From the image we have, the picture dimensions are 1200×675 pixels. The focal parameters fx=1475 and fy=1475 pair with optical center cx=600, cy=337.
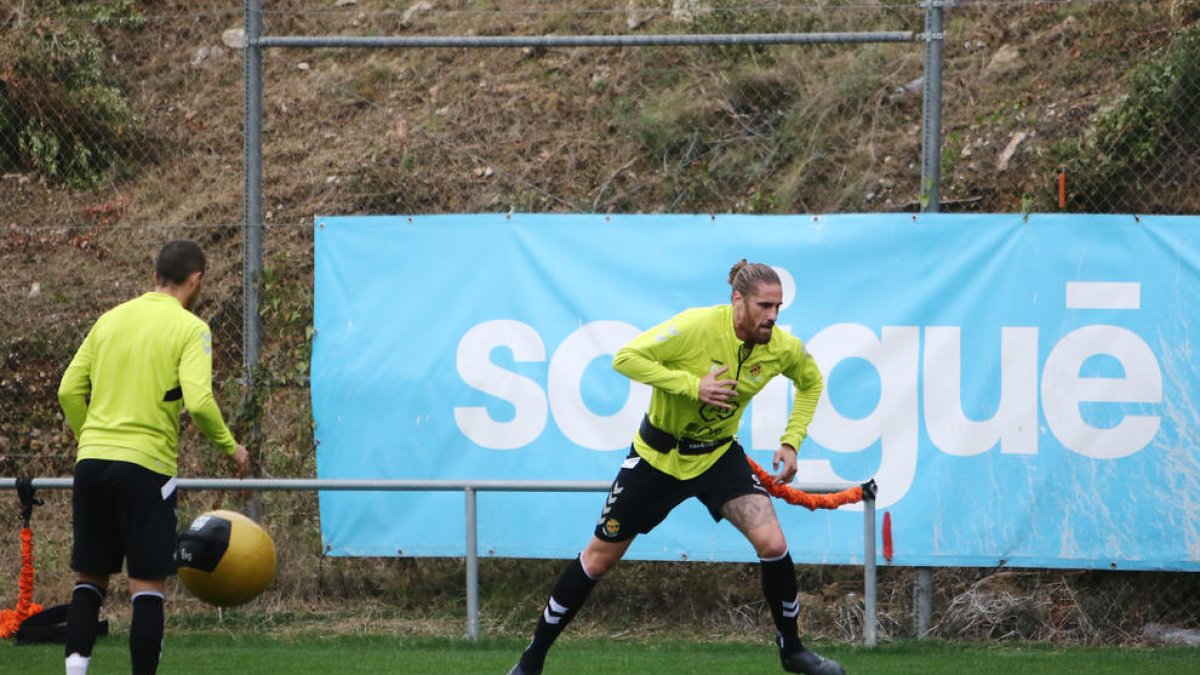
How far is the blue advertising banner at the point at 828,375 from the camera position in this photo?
7.87m

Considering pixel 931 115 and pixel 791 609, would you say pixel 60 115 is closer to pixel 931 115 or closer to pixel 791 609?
pixel 931 115

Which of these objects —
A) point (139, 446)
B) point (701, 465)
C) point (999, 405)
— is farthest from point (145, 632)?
point (999, 405)

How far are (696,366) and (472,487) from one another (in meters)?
1.93

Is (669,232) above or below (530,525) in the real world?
above

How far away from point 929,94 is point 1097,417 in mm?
1975

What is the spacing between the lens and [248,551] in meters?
6.43

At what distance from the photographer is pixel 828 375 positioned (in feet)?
26.7

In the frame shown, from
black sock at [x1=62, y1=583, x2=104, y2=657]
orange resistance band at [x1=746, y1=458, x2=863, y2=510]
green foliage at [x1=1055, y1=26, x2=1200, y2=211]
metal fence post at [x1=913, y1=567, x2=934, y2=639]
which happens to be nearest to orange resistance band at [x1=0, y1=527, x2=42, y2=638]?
black sock at [x1=62, y1=583, x2=104, y2=657]

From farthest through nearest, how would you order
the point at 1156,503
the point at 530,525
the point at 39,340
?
the point at 39,340, the point at 530,525, the point at 1156,503

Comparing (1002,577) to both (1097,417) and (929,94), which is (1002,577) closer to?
(1097,417)

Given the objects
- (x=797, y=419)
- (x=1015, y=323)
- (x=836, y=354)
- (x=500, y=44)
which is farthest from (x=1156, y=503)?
(x=500, y=44)

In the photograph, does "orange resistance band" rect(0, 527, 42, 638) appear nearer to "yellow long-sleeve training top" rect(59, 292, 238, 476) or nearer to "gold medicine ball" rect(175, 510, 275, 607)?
"gold medicine ball" rect(175, 510, 275, 607)

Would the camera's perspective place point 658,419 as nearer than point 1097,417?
Yes

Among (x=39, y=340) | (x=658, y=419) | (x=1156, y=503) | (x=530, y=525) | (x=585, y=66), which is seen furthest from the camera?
(x=585, y=66)
